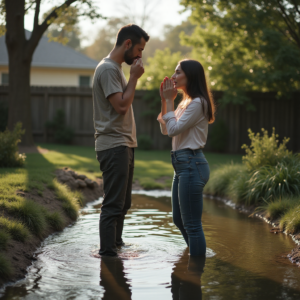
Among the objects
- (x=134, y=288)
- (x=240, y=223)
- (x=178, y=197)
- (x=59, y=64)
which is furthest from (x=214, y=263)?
(x=59, y=64)

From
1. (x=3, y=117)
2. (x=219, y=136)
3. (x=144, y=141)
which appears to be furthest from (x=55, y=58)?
(x=219, y=136)

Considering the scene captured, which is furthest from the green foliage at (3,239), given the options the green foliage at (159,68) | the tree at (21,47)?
the green foliage at (159,68)

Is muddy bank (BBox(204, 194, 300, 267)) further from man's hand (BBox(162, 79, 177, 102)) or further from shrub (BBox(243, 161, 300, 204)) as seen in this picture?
man's hand (BBox(162, 79, 177, 102))

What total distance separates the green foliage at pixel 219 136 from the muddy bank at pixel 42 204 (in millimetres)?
7783

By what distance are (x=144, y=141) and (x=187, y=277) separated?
1196cm

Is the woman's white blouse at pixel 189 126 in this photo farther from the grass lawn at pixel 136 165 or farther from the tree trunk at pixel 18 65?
the tree trunk at pixel 18 65

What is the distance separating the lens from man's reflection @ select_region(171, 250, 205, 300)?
331 centimetres

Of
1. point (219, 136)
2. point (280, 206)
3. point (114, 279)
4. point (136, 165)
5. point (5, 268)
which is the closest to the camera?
point (5, 268)

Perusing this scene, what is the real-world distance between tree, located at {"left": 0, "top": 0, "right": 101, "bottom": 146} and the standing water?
763 centimetres

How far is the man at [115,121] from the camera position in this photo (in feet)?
12.8

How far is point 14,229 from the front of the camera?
4371 millimetres

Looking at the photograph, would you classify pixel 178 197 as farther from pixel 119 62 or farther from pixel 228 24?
pixel 228 24

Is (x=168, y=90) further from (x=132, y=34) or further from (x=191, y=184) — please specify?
(x=191, y=184)

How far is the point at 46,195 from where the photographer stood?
20.4 ft
